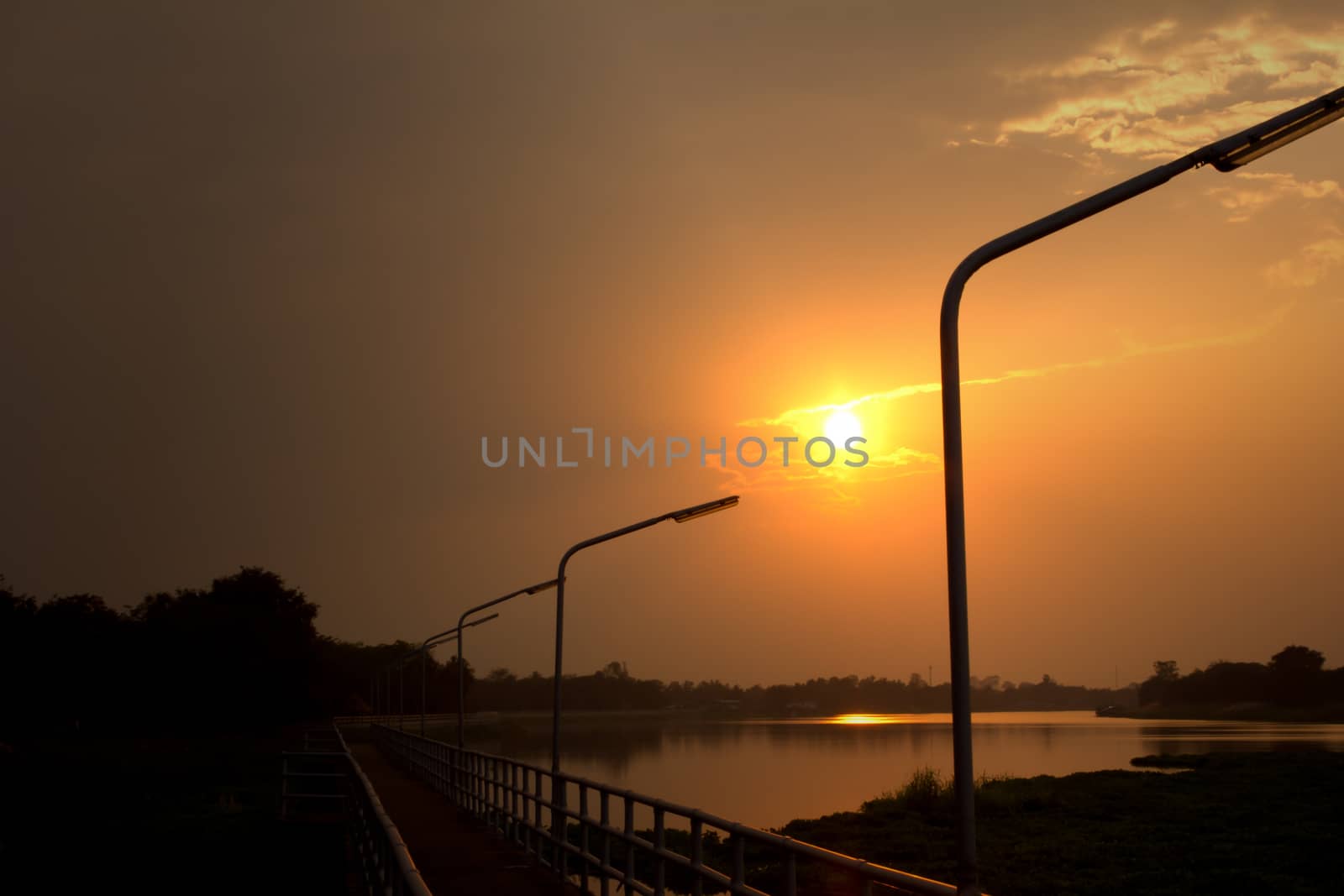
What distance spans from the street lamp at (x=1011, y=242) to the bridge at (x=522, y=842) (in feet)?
6.62

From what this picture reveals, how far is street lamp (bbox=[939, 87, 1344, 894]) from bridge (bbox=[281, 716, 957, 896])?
2019 mm

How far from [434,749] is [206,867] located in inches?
438

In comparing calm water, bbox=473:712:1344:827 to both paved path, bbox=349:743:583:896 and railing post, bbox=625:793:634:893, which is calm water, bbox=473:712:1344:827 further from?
railing post, bbox=625:793:634:893

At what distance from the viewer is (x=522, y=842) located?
70.5 feet

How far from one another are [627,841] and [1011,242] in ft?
25.5

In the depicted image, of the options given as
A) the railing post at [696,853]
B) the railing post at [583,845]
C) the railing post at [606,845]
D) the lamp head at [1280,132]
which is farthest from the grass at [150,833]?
the lamp head at [1280,132]

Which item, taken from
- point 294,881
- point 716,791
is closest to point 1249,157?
point 294,881

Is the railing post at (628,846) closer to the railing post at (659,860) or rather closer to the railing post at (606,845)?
the railing post at (606,845)

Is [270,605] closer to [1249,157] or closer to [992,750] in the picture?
[992,750]

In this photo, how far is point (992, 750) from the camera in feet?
393

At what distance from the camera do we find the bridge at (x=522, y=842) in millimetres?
8977

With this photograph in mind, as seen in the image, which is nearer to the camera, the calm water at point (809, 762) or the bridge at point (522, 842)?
the bridge at point (522, 842)


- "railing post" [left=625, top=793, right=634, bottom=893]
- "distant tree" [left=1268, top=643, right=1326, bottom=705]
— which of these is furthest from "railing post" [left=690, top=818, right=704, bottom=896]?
"distant tree" [left=1268, top=643, right=1326, bottom=705]

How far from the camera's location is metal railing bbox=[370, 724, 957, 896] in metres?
8.90
